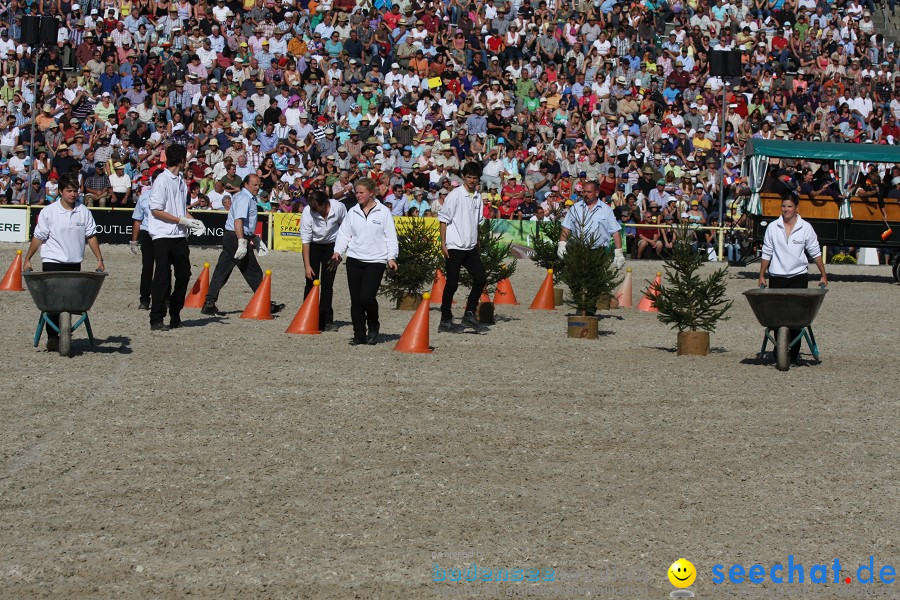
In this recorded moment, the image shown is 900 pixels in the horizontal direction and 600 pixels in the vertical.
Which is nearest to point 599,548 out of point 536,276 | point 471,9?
point 536,276

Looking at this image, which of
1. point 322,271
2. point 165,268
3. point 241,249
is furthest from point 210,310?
point 165,268

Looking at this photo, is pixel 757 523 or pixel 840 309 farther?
pixel 840 309

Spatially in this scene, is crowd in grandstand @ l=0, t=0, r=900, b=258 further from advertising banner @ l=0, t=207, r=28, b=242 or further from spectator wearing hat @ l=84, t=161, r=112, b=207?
advertising banner @ l=0, t=207, r=28, b=242

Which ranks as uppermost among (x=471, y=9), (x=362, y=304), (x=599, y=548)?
(x=471, y=9)

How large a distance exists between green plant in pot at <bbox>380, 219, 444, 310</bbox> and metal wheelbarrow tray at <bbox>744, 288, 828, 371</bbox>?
572 centimetres

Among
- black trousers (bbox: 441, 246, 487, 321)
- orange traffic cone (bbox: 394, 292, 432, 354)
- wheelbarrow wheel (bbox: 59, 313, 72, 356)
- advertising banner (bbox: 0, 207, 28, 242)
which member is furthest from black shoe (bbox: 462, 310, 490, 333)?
advertising banner (bbox: 0, 207, 28, 242)

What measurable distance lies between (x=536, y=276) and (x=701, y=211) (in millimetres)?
7132

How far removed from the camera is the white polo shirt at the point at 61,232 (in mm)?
12797

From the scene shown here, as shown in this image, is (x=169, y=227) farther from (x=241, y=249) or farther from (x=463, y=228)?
(x=463, y=228)

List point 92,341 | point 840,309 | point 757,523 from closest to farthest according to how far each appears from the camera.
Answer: point 757,523
point 92,341
point 840,309

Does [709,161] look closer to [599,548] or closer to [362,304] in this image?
[362,304]

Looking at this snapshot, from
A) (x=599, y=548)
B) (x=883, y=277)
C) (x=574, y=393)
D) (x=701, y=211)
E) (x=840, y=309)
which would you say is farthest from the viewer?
(x=701, y=211)

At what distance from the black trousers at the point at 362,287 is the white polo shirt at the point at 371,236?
0.08m

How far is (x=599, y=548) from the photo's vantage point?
273 inches
